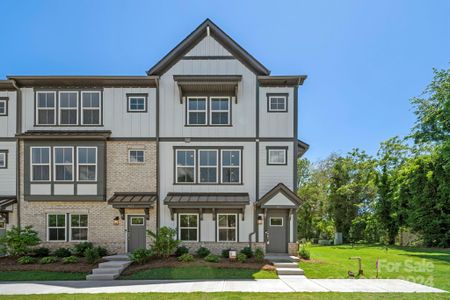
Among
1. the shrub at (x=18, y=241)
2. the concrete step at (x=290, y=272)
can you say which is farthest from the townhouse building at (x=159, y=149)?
the concrete step at (x=290, y=272)

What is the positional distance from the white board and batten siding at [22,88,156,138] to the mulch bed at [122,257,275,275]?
6.41 metres

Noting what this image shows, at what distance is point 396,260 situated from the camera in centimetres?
1639

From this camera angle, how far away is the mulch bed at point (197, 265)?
550 inches

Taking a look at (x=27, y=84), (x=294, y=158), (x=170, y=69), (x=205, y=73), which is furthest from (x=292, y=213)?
(x=27, y=84)

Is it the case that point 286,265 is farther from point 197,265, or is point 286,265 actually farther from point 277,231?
point 197,265

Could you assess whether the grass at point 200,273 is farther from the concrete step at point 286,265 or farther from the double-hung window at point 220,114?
the double-hung window at point 220,114

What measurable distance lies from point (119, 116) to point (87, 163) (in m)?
2.94

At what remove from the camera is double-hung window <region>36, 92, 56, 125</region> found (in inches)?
675

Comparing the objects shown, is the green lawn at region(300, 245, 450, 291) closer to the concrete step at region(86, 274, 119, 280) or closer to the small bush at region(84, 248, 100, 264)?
the concrete step at region(86, 274, 119, 280)

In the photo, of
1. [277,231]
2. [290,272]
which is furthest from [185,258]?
[277,231]

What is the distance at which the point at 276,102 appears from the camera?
56.1 ft

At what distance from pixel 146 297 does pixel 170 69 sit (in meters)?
11.5

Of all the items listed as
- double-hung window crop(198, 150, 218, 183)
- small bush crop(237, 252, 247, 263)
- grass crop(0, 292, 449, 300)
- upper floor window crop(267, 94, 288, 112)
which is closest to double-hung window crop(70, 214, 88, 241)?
double-hung window crop(198, 150, 218, 183)

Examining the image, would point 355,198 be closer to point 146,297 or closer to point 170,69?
point 170,69
